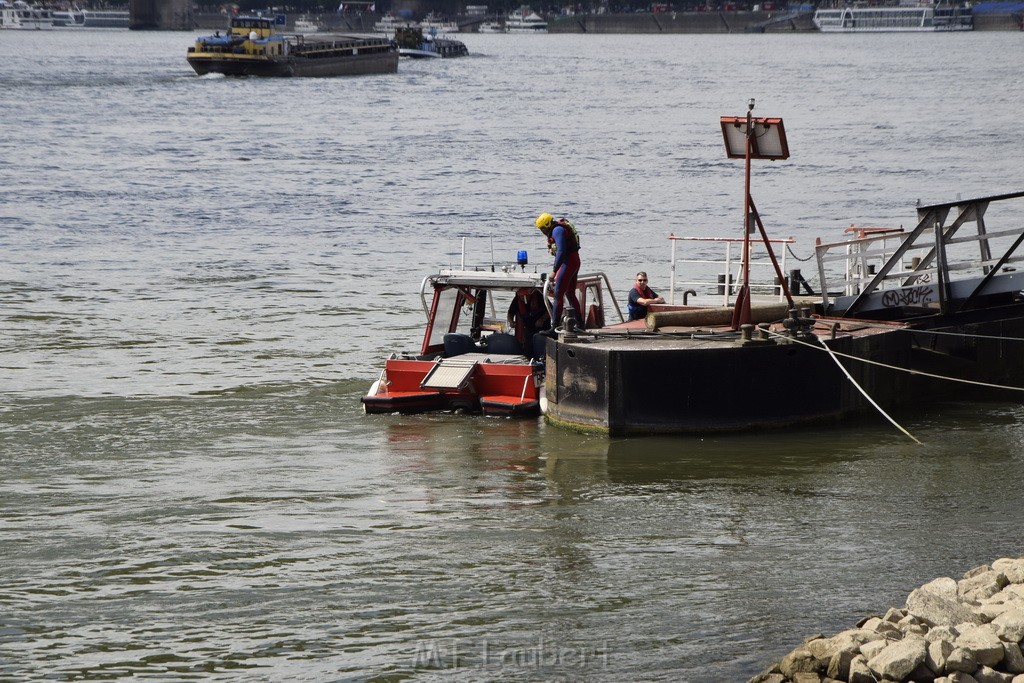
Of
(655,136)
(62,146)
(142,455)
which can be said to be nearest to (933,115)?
(655,136)

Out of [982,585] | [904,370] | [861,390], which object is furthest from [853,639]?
[904,370]

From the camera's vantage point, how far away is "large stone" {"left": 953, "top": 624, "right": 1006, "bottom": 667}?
9.83 m

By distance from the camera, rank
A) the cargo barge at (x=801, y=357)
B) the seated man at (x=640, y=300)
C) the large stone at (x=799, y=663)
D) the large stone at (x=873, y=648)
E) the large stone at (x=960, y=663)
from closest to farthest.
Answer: the large stone at (x=960, y=663) → the large stone at (x=873, y=648) → the large stone at (x=799, y=663) → the cargo barge at (x=801, y=357) → the seated man at (x=640, y=300)

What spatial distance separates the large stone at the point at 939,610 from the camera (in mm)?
10461

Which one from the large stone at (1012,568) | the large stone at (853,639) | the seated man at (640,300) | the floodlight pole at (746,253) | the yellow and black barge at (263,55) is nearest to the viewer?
Answer: the large stone at (853,639)

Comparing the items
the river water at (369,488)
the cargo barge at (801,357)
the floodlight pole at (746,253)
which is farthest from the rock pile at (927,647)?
the floodlight pole at (746,253)

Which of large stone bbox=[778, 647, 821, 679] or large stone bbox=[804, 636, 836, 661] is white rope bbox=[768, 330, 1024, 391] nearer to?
large stone bbox=[804, 636, 836, 661]

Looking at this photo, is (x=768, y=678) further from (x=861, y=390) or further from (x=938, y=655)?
(x=861, y=390)

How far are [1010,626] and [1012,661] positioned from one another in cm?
35

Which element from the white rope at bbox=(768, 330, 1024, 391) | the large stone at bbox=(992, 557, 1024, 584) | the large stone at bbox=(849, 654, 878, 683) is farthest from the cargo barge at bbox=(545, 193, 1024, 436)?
the large stone at bbox=(849, 654, 878, 683)

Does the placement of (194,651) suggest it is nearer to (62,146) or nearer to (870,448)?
(870,448)

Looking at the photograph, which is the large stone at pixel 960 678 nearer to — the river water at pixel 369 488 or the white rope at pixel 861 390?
the river water at pixel 369 488

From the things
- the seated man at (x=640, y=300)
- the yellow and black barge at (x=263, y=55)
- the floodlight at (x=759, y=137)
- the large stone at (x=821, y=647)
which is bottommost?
the large stone at (x=821, y=647)

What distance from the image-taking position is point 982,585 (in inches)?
447
